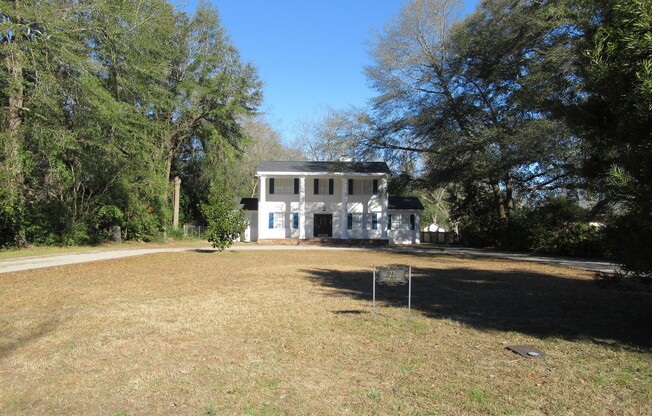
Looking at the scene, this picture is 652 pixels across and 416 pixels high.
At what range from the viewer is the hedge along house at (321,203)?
122ft

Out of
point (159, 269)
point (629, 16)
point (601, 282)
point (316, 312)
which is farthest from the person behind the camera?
point (159, 269)

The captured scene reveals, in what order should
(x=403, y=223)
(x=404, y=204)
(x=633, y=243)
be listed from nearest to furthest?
(x=633, y=243), (x=403, y=223), (x=404, y=204)

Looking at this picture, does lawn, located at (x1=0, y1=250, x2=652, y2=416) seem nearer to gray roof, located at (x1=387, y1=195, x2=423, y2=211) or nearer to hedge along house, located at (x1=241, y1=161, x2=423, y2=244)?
hedge along house, located at (x1=241, y1=161, x2=423, y2=244)

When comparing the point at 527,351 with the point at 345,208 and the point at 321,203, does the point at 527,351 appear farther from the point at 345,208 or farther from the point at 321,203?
the point at 321,203

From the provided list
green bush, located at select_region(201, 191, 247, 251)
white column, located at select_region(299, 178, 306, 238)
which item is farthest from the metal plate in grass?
white column, located at select_region(299, 178, 306, 238)

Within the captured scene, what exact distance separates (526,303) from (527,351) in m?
4.06

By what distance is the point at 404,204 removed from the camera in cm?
4175

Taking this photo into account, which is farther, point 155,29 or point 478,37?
point 155,29

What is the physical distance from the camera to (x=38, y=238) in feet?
84.6

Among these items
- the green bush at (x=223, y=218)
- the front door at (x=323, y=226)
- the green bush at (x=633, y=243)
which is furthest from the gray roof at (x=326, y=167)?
the green bush at (x=633, y=243)

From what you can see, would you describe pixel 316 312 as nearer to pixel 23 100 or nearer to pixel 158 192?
pixel 23 100

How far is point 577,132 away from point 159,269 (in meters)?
13.3

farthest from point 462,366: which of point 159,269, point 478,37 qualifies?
point 478,37

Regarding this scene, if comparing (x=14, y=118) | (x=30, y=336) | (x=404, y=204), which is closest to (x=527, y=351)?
(x=30, y=336)
